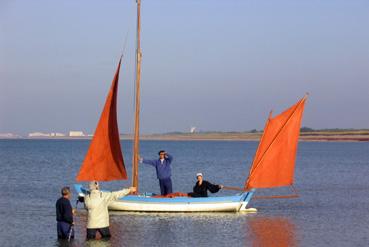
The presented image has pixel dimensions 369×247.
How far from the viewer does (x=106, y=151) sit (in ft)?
104

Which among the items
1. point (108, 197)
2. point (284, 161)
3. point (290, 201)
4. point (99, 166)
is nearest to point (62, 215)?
point (108, 197)

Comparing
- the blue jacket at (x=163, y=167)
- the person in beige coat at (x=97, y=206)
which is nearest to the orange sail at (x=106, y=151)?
the blue jacket at (x=163, y=167)

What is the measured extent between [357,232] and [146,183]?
28.1m

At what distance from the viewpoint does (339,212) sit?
3456 cm

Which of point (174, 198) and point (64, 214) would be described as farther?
point (174, 198)

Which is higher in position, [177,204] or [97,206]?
[97,206]

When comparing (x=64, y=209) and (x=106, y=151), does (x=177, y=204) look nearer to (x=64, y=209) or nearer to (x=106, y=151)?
(x=106, y=151)

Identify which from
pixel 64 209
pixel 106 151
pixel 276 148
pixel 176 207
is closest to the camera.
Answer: pixel 64 209

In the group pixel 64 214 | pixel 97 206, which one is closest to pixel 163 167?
pixel 97 206

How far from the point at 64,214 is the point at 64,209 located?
230 millimetres

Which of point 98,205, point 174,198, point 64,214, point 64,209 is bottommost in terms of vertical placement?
point 174,198

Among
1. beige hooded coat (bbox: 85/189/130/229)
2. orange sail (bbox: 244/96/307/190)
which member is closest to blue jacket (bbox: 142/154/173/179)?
orange sail (bbox: 244/96/307/190)

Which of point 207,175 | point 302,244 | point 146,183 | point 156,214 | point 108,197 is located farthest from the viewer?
point 207,175

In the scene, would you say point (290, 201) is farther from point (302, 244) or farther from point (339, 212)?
point (302, 244)
